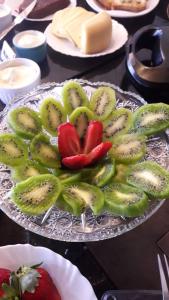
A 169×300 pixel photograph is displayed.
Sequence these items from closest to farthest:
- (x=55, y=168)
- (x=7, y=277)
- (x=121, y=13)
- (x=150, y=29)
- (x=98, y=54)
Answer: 1. (x=7, y=277)
2. (x=55, y=168)
3. (x=150, y=29)
4. (x=98, y=54)
5. (x=121, y=13)

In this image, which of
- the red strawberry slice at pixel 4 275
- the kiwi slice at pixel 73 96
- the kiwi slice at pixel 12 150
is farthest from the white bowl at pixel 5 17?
the red strawberry slice at pixel 4 275

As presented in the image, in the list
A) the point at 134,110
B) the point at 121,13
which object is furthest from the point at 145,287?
the point at 121,13

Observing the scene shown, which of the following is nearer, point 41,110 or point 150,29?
point 41,110

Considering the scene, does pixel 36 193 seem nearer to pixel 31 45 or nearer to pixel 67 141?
pixel 67 141

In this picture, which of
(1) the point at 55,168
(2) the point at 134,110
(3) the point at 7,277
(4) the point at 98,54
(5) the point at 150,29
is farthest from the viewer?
(4) the point at 98,54

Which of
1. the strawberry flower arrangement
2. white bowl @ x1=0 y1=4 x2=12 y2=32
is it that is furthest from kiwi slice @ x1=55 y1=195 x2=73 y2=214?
white bowl @ x1=0 y1=4 x2=12 y2=32

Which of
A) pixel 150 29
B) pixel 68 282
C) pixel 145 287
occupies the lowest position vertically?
pixel 145 287

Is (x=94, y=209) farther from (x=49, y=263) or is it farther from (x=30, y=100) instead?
(x=30, y=100)
